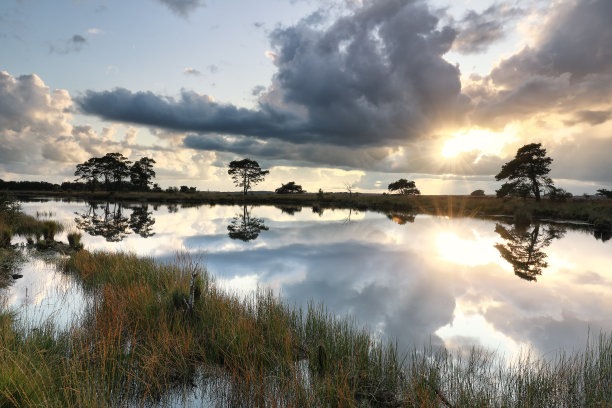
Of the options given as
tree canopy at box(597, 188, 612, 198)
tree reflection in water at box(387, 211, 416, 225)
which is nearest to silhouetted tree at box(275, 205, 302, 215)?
tree reflection in water at box(387, 211, 416, 225)

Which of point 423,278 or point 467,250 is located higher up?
point 467,250

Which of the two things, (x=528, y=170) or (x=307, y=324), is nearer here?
(x=307, y=324)

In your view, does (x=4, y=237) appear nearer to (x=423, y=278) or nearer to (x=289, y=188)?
(x=423, y=278)

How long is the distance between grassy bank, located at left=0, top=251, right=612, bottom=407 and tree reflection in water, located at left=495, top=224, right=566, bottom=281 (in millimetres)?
11128

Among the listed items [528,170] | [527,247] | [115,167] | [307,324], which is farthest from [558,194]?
[115,167]

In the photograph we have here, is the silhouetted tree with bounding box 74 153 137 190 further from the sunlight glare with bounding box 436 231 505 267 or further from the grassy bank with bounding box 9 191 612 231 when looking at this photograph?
the sunlight glare with bounding box 436 231 505 267

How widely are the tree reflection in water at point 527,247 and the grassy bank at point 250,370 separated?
36.5 feet

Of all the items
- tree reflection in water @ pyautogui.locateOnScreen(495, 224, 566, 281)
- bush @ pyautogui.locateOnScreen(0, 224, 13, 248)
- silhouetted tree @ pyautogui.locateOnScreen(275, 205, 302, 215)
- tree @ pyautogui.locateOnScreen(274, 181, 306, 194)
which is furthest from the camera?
tree @ pyautogui.locateOnScreen(274, 181, 306, 194)

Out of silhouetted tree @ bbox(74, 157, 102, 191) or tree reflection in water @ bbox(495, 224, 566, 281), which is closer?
tree reflection in water @ bbox(495, 224, 566, 281)

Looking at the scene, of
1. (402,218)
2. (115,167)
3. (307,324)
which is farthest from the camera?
(115,167)

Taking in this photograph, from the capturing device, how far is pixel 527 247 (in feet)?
66.1

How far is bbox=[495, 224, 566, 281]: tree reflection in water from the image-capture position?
15289 mm

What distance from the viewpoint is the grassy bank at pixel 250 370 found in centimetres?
404

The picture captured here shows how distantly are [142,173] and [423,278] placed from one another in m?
90.6
